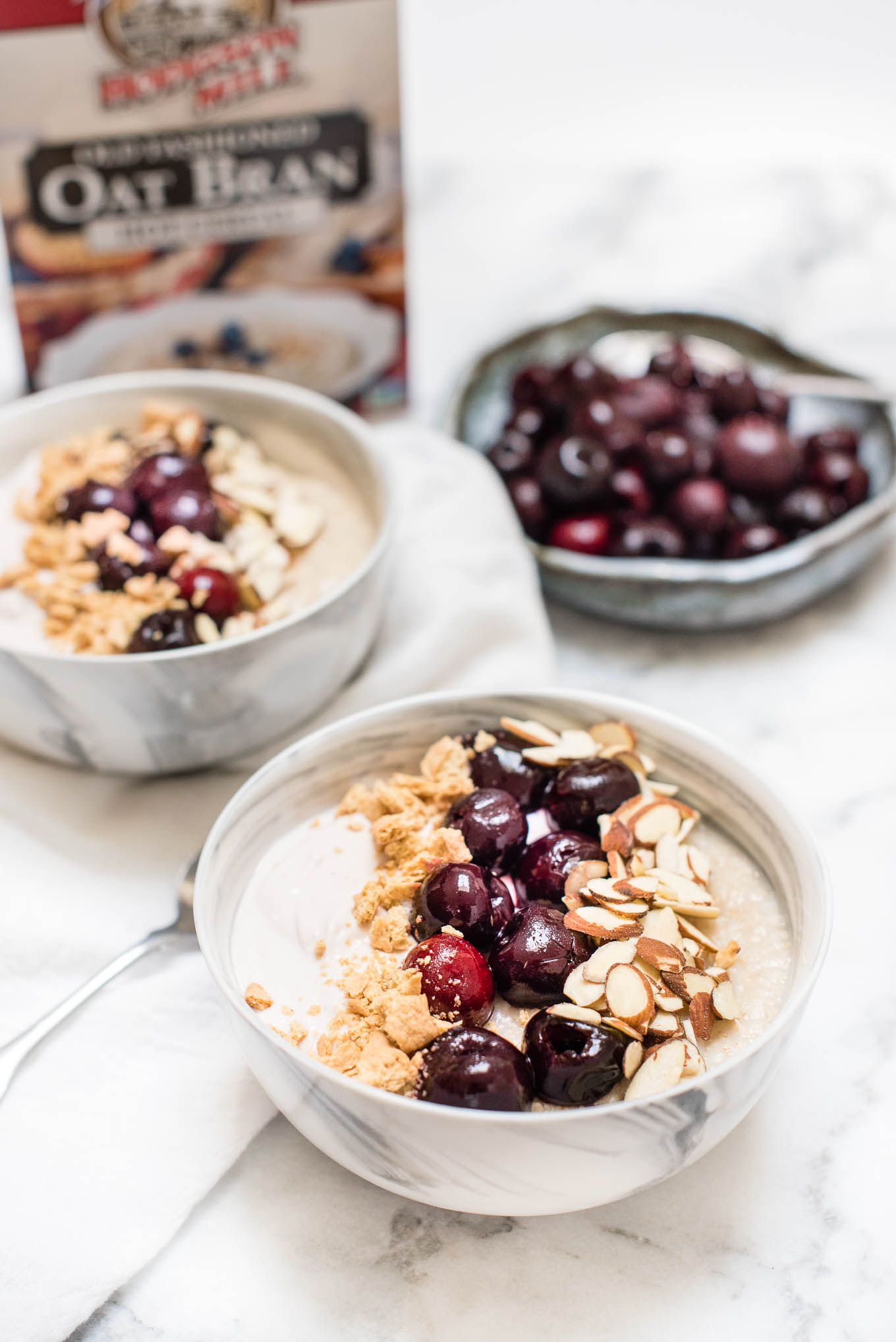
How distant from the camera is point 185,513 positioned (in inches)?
35.0

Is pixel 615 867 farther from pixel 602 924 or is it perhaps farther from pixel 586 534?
pixel 586 534

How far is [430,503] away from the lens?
103 centimetres

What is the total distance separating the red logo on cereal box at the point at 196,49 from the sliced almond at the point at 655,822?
0.69 m

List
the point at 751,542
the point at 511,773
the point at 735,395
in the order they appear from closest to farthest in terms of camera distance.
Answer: the point at 511,773, the point at 751,542, the point at 735,395

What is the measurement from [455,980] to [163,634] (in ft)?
1.03

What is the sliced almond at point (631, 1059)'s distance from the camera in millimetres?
589

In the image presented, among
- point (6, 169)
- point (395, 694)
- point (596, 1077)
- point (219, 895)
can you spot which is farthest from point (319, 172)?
point (596, 1077)

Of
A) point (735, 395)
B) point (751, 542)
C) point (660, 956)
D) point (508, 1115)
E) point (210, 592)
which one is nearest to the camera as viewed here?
point (508, 1115)

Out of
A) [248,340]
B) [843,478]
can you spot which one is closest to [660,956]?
→ [843,478]

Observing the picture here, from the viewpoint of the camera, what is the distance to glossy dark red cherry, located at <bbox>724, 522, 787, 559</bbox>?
3.25 feet

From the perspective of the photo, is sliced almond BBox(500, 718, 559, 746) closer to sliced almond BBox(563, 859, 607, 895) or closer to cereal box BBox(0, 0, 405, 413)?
sliced almond BBox(563, 859, 607, 895)

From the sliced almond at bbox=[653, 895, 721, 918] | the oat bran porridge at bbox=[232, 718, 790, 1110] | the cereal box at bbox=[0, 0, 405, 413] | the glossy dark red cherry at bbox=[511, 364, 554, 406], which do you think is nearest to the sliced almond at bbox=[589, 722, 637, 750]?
the oat bran porridge at bbox=[232, 718, 790, 1110]

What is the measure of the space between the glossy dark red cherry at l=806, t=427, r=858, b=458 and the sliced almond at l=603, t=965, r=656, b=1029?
23.5 inches

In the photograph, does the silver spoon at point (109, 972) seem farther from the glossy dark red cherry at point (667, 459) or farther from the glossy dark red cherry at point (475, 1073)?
the glossy dark red cherry at point (667, 459)
